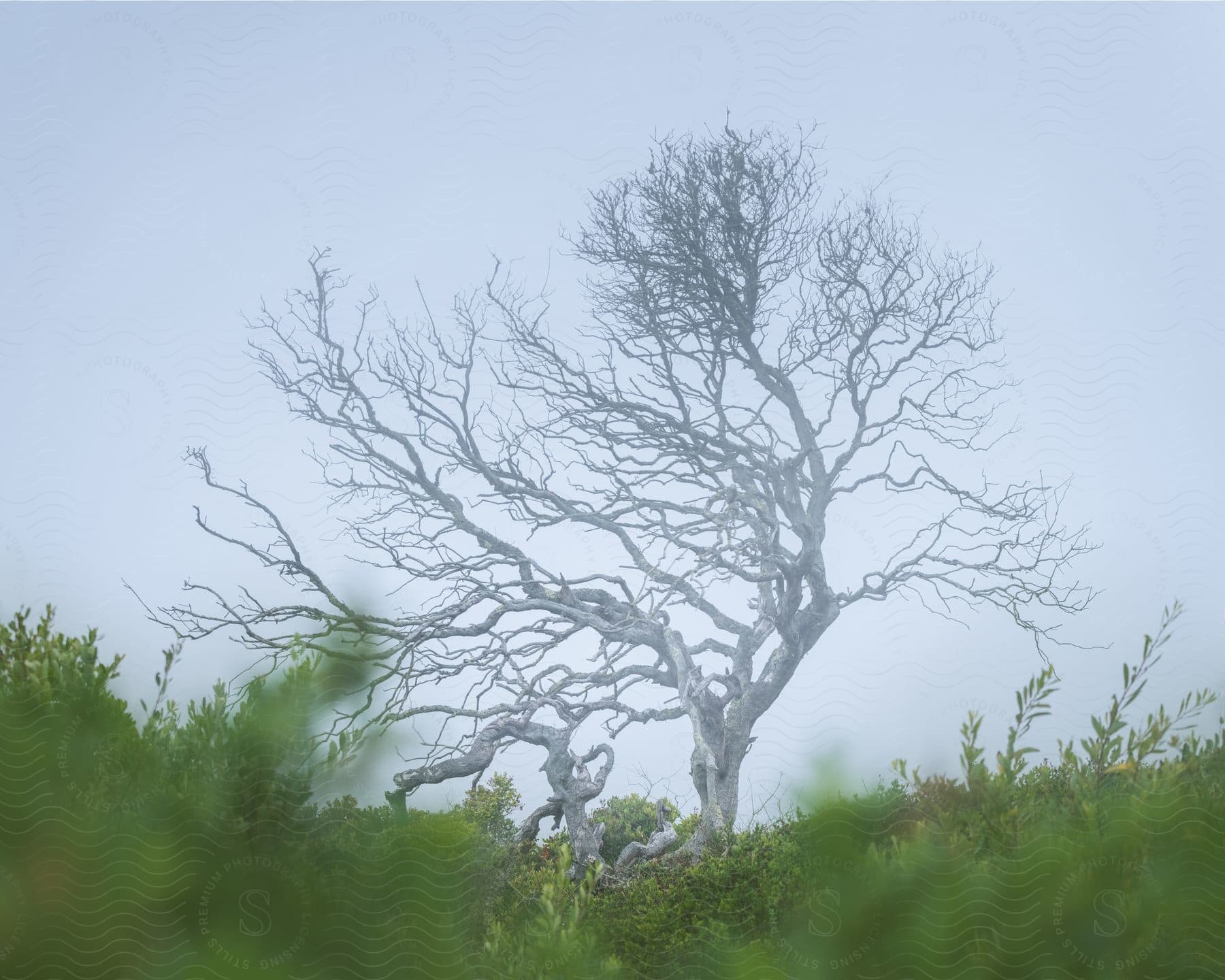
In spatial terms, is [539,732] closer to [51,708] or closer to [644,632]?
[644,632]

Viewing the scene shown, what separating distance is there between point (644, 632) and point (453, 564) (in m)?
1.39

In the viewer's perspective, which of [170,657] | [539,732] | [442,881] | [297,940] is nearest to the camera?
[297,940]

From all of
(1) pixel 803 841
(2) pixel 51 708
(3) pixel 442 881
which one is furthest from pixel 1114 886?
(2) pixel 51 708

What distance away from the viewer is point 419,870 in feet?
5.80

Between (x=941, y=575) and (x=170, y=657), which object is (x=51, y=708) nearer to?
(x=170, y=657)

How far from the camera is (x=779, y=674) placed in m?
7.13

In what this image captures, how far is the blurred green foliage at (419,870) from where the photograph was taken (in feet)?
5.62

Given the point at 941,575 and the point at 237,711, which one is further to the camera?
the point at 941,575

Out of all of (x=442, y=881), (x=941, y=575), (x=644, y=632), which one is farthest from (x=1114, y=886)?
(x=941, y=575)

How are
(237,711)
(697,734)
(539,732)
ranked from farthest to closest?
1. (697,734)
2. (539,732)
3. (237,711)

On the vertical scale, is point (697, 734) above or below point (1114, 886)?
above

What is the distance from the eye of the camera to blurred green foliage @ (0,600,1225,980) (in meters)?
1.71

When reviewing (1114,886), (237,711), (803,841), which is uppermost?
(237,711)

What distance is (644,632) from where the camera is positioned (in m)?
7.07
